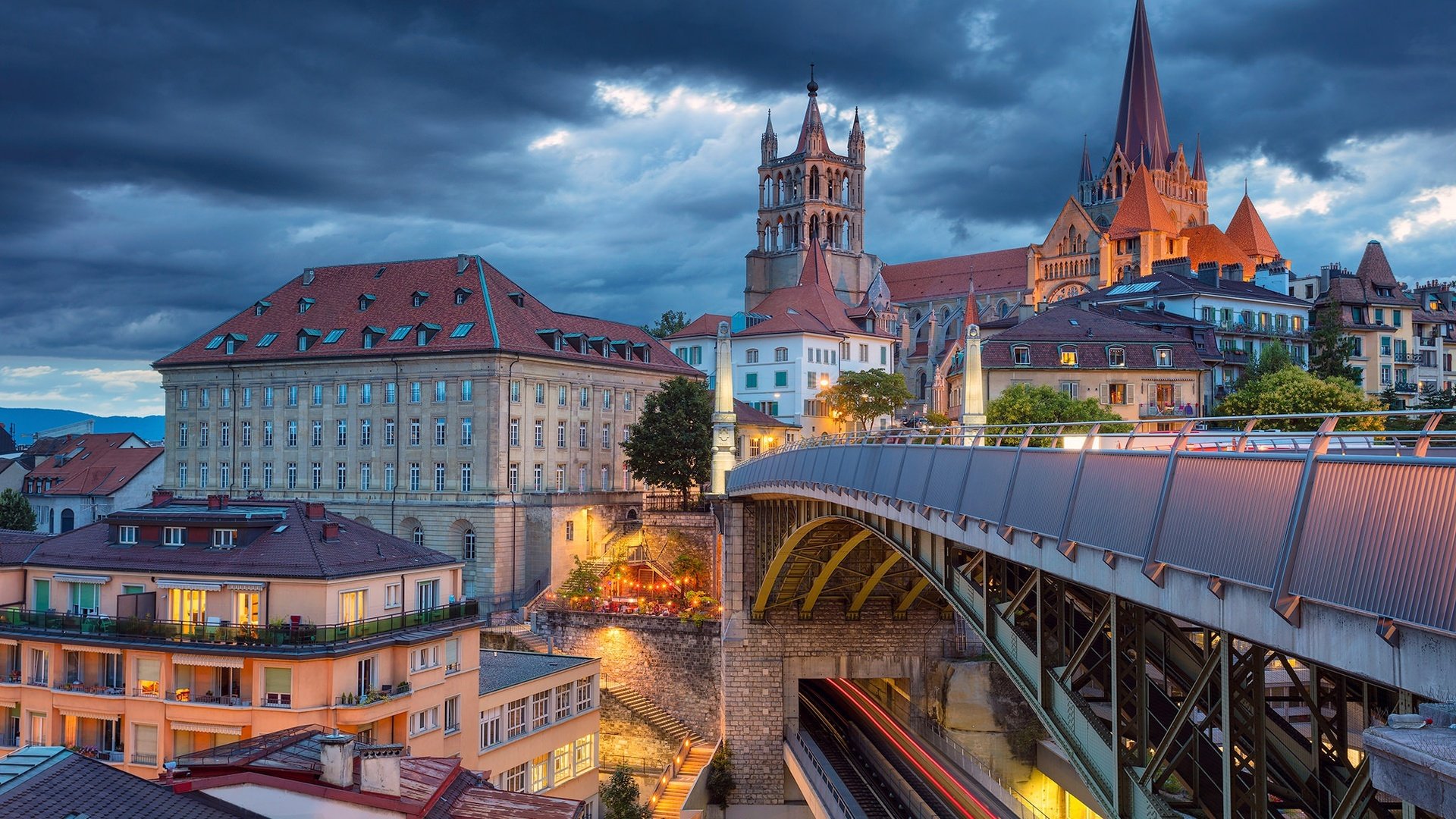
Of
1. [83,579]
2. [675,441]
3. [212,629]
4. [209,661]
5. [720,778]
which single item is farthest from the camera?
[675,441]

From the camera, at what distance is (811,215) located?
169500mm

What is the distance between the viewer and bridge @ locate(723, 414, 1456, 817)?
10.2 metres

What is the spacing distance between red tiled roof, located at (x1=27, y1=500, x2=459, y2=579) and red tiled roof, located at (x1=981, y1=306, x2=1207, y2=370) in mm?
43576

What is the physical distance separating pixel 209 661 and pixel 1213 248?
123 m

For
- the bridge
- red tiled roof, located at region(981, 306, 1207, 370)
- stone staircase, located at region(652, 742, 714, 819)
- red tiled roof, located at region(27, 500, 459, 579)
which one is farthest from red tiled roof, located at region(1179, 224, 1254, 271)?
the bridge

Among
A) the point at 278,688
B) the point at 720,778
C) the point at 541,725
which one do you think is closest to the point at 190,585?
the point at 278,688

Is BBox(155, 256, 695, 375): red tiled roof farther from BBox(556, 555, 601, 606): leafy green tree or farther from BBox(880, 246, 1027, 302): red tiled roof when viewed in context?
BBox(880, 246, 1027, 302): red tiled roof

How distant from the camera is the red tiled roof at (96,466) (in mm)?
100500

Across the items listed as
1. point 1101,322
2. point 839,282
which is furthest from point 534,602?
point 839,282

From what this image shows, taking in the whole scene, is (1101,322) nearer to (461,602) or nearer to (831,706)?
(831,706)

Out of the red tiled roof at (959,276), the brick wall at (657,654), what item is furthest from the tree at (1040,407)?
the red tiled roof at (959,276)

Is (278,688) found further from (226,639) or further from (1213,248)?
(1213,248)

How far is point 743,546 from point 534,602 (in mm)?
22835

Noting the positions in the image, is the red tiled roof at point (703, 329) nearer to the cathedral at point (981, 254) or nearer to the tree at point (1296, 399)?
the cathedral at point (981, 254)
